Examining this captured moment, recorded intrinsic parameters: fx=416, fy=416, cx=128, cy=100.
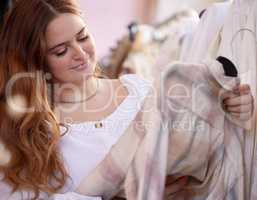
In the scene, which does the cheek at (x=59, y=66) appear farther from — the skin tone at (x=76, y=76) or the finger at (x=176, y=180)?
the finger at (x=176, y=180)

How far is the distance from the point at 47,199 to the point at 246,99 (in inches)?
16.8

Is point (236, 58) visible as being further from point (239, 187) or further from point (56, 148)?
point (56, 148)

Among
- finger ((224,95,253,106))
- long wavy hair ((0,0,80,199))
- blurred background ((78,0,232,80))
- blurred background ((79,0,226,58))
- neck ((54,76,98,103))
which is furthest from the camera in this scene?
blurred background ((79,0,226,58))

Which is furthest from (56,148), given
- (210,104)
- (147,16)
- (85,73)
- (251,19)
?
(147,16)

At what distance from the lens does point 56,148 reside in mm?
861

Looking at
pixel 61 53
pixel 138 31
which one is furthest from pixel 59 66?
pixel 138 31

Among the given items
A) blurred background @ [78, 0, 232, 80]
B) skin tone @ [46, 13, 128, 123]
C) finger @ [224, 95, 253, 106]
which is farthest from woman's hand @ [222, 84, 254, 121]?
blurred background @ [78, 0, 232, 80]

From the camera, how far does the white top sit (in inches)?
33.5

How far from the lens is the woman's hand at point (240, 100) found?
0.71m

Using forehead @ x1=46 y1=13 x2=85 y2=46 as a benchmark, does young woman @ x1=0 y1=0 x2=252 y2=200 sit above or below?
below

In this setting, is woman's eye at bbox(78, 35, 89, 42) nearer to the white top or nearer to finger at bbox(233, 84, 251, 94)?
the white top

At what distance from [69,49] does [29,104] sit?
14cm

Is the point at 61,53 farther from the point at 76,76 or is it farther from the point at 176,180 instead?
the point at 176,180

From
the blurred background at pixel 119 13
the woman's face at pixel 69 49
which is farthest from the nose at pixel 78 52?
the blurred background at pixel 119 13
